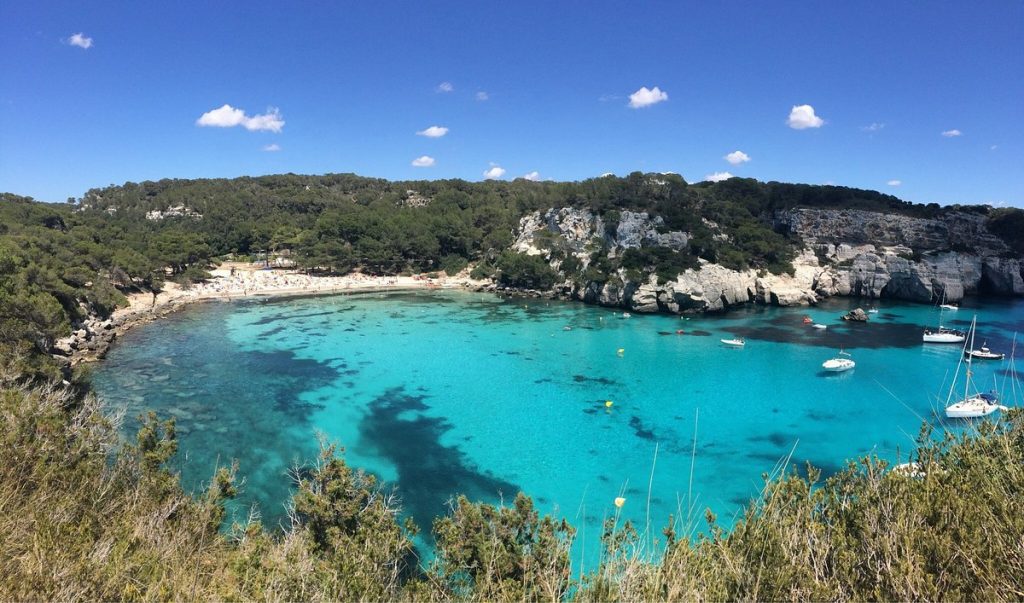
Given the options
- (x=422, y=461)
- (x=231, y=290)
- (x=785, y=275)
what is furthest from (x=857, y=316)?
(x=231, y=290)

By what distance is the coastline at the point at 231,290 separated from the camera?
98.2 ft

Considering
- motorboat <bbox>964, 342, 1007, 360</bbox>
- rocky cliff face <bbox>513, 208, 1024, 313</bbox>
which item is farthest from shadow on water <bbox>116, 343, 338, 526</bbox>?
motorboat <bbox>964, 342, 1007, 360</bbox>

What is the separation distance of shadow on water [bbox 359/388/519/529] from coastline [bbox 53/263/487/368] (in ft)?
61.5

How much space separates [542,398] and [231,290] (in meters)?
43.6

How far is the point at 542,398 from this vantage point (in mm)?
25484

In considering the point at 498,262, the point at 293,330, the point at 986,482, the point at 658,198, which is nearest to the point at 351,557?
the point at 986,482

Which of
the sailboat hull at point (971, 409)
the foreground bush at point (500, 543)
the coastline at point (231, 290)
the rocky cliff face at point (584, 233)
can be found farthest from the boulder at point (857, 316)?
the foreground bush at point (500, 543)

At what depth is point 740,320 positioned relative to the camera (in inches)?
1724

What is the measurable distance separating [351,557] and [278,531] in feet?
23.5

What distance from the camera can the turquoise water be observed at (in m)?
17.3

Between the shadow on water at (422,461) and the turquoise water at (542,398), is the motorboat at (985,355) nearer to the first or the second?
the turquoise water at (542,398)

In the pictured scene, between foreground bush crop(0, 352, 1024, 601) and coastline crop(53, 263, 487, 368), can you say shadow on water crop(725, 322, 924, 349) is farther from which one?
coastline crop(53, 263, 487, 368)

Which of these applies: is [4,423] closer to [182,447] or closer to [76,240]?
[182,447]

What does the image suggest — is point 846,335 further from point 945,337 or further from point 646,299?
point 646,299
